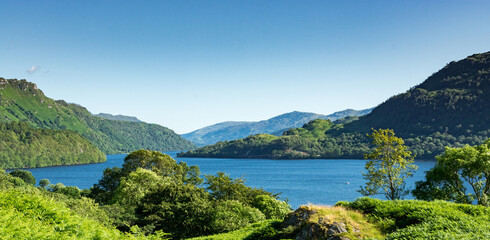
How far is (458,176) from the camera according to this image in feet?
119

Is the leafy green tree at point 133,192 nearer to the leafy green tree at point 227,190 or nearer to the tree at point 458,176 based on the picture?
the leafy green tree at point 227,190

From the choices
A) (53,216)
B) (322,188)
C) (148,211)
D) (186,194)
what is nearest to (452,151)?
(186,194)

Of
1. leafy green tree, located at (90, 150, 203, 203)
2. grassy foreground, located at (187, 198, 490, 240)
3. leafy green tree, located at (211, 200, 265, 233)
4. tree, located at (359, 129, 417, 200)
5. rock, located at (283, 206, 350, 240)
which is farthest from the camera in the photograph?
leafy green tree, located at (90, 150, 203, 203)

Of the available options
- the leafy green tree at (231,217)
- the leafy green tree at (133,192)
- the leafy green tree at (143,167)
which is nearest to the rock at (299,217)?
the leafy green tree at (231,217)

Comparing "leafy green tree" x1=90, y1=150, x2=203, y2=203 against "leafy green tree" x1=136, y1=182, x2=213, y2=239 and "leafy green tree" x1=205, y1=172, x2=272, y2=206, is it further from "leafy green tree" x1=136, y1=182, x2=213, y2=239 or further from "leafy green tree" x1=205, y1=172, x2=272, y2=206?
"leafy green tree" x1=136, y1=182, x2=213, y2=239

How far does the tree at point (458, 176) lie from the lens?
33656mm

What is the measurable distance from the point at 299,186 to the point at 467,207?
11545cm

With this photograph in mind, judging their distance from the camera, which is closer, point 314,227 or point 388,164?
point 314,227

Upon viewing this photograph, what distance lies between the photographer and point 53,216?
41.1 feet

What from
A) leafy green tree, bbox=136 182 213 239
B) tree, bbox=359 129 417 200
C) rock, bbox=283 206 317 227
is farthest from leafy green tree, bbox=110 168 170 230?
tree, bbox=359 129 417 200

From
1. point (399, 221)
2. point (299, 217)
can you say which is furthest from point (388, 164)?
point (299, 217)

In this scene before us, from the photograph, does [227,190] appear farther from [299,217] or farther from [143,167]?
[299,217]

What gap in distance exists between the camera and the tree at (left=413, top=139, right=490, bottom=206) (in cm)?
3366

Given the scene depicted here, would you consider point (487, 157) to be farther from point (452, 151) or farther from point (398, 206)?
point (398, 206)
